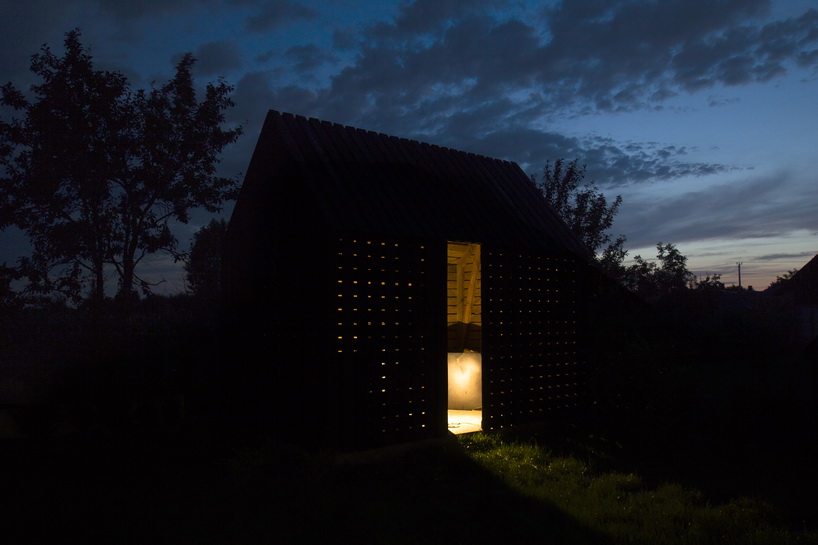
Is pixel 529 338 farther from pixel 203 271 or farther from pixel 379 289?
pixel 203 271

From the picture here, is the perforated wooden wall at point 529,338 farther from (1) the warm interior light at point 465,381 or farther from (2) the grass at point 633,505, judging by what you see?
(1) the warm interior light at point 465,381

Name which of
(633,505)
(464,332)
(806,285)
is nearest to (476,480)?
(633,505)

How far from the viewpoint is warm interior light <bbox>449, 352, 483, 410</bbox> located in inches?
467

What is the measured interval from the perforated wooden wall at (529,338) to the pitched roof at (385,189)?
1.46 ft

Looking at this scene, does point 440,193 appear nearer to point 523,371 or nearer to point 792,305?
point 523,371

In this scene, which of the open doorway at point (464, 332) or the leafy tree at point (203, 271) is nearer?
the open doorway at point (464, 332)

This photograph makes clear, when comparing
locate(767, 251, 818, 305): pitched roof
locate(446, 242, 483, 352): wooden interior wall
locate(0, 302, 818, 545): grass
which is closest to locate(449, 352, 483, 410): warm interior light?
locate(446, 242, 483, 352): wooden interior wall

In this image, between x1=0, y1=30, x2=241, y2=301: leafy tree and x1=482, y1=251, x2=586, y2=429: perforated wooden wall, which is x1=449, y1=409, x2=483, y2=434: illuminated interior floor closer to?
x1=482, y1=251, x2=586, y2=429: perforated wooden wall

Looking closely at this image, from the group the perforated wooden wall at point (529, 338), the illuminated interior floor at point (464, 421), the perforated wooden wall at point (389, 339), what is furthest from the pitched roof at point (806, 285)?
the perforated wooden wall at point (389, 339)

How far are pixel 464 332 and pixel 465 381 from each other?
4.48 feet

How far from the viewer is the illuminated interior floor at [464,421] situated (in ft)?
31.6

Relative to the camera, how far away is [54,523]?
223 inches

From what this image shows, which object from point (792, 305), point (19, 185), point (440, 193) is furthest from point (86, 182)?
point (792, 305)

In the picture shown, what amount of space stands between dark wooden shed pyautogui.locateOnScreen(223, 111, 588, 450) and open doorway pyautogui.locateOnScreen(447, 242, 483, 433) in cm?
182
